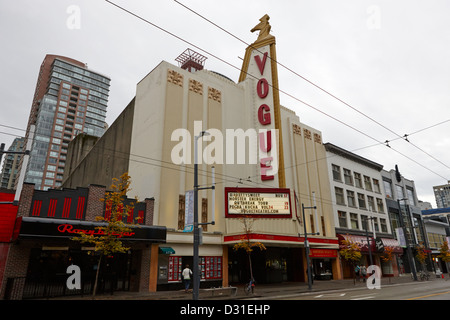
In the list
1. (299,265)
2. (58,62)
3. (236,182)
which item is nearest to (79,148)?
(236,182)

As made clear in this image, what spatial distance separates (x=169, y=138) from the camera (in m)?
27.5

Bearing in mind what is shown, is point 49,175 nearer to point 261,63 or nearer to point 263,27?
point 263,27

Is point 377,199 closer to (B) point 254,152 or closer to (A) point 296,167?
(A) point 296,167

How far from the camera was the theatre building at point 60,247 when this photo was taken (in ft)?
60.6

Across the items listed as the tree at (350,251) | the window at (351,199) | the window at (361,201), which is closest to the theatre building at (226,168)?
the tree at (350,251)

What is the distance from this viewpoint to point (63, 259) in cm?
2125

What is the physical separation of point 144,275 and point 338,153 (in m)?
32.9

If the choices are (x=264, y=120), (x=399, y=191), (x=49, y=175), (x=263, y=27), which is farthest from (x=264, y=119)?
(x=49, y=175)

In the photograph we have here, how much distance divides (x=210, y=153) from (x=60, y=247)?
15.1 metres

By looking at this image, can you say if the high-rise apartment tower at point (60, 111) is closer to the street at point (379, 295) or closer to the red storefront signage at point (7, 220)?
the red storefront signage at point (7, 220)

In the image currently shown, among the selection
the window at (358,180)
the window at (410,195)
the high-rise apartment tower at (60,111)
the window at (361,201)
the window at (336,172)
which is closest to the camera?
the window at (336,172)

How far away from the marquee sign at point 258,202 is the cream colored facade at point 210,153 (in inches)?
42.6

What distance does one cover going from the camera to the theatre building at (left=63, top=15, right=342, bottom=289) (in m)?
26.7

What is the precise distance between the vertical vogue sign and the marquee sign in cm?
237
